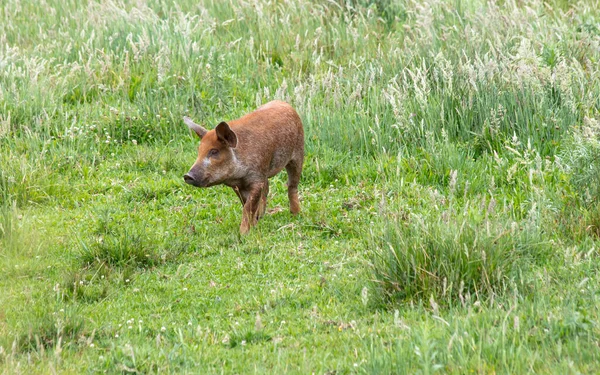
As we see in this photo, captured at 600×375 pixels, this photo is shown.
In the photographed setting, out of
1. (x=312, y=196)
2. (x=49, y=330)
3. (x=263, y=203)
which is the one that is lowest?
(x=312, y=196)

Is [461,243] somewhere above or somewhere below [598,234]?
above

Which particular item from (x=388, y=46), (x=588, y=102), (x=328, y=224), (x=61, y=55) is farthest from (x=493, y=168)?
(x=61, y=55)

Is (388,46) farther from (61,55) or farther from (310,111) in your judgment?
(61,55)

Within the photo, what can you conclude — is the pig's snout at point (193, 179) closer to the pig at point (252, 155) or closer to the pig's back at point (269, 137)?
the pig at point (252, 155)

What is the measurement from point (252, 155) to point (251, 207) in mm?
490

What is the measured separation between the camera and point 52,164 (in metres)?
9.63

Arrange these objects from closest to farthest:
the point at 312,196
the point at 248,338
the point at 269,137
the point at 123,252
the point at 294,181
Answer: the point at 248,338 < the point at 123,252 < the point at 269,137 < the point at 294,181 < the point at 312,196

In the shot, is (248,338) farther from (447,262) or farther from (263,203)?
(263,203)

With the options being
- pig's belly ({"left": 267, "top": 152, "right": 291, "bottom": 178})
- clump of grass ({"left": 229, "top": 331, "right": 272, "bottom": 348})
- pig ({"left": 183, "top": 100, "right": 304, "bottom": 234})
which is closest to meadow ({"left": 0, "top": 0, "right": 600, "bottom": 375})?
clump of grass ({"left": 229, "top": 331, "right": 272, "bottom": 348})

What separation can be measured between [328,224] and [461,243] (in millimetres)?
2302

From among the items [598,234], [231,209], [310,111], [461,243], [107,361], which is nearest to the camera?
[107,361]

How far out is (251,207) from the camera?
8.05 metres

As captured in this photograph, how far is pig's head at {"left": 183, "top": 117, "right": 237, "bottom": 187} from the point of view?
7.73 m

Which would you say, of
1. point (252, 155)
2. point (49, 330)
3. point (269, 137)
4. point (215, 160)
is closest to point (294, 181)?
point (269, 137)
